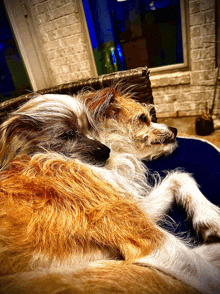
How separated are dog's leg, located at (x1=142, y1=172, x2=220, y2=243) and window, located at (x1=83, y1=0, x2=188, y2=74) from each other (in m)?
3.19

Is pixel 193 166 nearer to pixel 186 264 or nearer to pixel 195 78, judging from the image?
pixel 186 264

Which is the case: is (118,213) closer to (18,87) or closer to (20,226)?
(20,226)

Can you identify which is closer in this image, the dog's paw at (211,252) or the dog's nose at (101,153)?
the dog's paw at (211,252)

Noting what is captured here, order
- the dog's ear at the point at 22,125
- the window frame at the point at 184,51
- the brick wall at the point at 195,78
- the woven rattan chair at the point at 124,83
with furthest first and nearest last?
1. the window frame at the point at 184,51
2. the brick wall at the point at 195,78
3. the woven rattan chair at the point at 124,83
4. the dog's ear at the point at 22,125

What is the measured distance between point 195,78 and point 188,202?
3184 mm

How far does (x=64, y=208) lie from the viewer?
0.66 m

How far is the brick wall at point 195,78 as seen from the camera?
Answer: 2959mm

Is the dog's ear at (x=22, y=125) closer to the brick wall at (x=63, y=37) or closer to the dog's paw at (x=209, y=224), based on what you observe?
the dog's paw at (x=209, y=224)

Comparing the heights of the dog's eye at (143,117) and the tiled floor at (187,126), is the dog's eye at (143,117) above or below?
above

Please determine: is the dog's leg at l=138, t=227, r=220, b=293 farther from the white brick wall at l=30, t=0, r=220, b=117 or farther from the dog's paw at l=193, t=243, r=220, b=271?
the white brick wall at l=30, t=0, r=220, b=117

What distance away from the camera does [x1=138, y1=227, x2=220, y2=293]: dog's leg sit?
1.76 feet

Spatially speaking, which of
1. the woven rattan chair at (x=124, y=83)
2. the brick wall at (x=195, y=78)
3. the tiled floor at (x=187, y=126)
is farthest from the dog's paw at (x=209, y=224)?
the brick wall at (x=195, y=78)

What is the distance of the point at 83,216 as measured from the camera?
0.66m

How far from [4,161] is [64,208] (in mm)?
436
